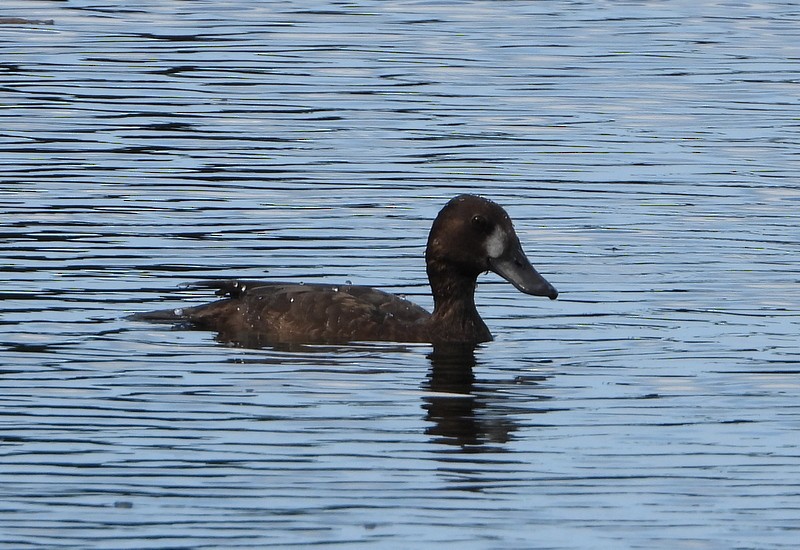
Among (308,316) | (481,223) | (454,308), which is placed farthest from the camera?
(481,223)

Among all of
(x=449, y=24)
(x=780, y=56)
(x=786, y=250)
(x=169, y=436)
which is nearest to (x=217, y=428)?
(x=169, y=436)

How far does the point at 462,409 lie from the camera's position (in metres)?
11.0

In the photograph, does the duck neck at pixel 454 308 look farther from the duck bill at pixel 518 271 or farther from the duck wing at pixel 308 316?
the duck bill at pixel 518 271

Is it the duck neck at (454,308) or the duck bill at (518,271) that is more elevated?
the duck bill at (518,271)

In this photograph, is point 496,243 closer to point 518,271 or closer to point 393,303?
point 518,271

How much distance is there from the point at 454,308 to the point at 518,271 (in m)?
0.46

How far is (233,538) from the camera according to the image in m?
8.54

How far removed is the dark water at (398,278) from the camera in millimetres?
9164

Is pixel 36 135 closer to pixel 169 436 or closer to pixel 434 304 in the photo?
pixel 434 304

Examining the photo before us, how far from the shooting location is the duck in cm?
1277

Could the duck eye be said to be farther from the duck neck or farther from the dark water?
the dark water

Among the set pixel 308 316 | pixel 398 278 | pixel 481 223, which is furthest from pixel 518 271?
A: pixel 398 278

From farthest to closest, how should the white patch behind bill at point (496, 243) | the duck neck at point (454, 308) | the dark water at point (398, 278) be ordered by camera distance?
the white patch behind bill at point (496, 243) < the duck neck at point (454, 308) < the dark water at point (398, 278)

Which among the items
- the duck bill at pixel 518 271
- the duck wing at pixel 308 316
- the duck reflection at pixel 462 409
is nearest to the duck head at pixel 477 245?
the duck bill at pixel 518 271
